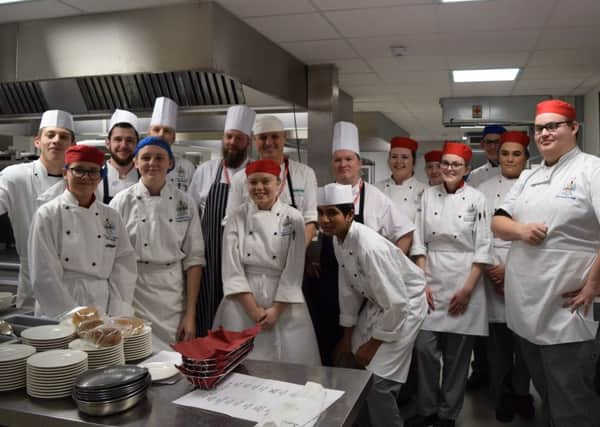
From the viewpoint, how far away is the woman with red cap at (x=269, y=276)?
2469 mm

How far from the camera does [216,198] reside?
9.63 feet

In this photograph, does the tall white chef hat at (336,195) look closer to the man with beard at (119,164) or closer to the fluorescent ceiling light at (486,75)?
the man with beard at (119,164)

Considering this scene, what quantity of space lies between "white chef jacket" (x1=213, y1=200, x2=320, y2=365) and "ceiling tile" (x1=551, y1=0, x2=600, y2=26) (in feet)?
6.57

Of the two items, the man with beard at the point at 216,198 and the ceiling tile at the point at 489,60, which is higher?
the ceiling tile at the point at 489,60

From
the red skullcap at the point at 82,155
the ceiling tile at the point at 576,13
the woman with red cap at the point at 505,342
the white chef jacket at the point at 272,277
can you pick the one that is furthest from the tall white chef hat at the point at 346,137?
the red skullcap at the point at 82,155

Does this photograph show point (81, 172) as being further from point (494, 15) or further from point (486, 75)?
point (486, 75)

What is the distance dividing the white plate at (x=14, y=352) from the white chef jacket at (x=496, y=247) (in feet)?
7.57

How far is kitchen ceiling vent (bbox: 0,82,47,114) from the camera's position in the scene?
4.22 m

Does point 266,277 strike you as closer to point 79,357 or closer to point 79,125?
point 79,357

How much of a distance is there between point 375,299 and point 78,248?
126 cm

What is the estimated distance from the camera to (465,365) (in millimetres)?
2908

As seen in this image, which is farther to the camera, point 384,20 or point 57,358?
point 384,20

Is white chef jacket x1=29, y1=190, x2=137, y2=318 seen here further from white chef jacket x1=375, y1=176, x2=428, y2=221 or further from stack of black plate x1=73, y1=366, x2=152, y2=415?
white chef jacket x1=375, y1=176, x2=428, y2=221

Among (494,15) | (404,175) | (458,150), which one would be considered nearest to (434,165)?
(404,175)
